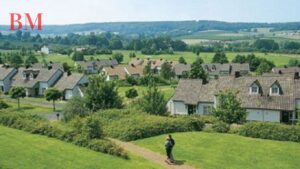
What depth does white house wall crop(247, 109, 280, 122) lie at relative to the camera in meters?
46.9

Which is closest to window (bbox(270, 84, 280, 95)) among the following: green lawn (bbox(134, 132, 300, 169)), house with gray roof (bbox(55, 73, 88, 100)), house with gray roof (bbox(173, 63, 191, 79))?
green lawn (bbox(134, 132, 300, 169))

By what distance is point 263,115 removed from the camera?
1870 inches

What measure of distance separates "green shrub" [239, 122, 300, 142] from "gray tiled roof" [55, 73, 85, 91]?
42718 mm

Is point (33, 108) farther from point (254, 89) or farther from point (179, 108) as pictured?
point (254, 89)

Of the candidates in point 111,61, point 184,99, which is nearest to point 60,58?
point 111,61

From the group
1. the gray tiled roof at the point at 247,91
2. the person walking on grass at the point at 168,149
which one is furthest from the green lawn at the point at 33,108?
the person walking on grass at the point at 168,149

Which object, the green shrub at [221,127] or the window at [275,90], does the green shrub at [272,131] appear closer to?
the green shrub at [221,127]

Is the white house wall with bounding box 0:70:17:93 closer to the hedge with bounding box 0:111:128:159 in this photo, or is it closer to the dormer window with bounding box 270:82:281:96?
the hedge with bounding box 0:111:128:159

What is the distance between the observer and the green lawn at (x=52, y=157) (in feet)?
85.0

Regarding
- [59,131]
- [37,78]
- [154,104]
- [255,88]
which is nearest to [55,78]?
[37,78]

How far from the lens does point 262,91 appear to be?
161 feet

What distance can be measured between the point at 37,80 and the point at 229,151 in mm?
57017

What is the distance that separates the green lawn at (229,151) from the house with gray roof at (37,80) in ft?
158

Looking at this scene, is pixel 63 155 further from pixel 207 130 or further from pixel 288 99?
pixel 288 99
